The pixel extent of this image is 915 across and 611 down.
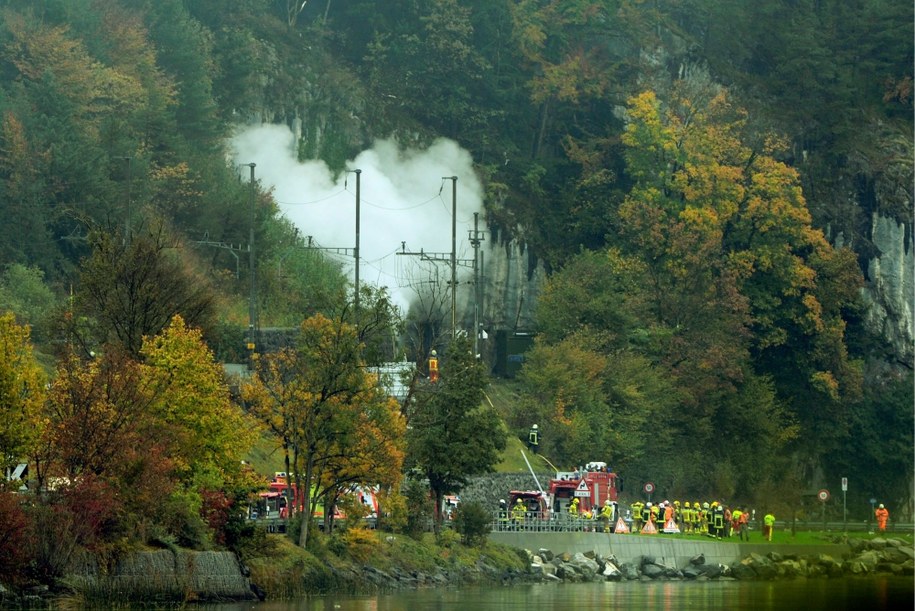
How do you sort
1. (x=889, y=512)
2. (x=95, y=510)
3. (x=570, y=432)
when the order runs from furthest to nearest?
(x=889, y=512) → (x=570, y=432) → (x=95, y=510)

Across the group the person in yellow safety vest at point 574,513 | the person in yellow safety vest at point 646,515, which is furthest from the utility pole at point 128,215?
the person in yellow safety vest at point 646,515

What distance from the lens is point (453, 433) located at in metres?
79.5

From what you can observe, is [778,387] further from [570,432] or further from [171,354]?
[171,354]

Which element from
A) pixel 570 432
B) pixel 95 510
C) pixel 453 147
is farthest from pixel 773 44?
pixel 95 510

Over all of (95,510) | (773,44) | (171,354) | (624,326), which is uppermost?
(773,44)

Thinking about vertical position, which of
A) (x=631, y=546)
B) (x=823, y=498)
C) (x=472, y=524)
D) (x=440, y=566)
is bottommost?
(x=440, y=566)

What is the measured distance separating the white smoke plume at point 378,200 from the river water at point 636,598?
Result: 3855 centimetres

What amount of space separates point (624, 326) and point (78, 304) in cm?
4154

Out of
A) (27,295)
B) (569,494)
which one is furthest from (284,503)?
(27,295)

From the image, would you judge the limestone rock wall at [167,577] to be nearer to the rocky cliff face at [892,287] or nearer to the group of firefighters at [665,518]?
the group of firefighters at [665,518]

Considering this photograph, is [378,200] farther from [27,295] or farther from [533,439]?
[27,295]

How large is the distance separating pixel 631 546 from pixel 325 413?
1923 cm

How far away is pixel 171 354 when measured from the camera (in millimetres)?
66812

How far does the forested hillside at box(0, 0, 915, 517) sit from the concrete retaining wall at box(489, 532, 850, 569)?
1635 centimetres
